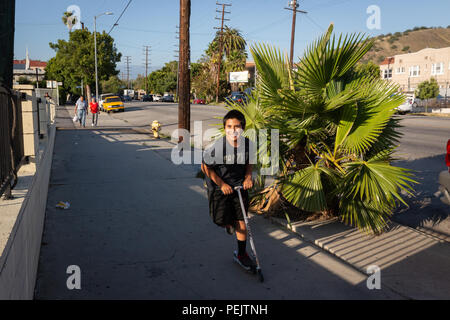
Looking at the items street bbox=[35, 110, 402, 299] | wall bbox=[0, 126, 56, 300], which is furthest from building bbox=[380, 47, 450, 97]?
wall bbox=[0, 126, 56, 300]

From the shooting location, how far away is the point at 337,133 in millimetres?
4996

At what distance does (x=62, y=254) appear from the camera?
14.0 feet

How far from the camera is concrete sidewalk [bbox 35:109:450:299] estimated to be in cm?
352

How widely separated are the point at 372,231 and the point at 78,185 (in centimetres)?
525

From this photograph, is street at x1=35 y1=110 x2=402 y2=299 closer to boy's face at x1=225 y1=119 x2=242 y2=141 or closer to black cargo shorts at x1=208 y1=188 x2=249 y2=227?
black cargo shorts at x1=208 y1=188 x2=249 y2=227

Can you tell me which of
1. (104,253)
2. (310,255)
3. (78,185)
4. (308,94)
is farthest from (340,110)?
(78,185)

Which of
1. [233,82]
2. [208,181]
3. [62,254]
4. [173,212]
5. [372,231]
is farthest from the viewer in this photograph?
[233,82]

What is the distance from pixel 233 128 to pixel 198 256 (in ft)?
4.77

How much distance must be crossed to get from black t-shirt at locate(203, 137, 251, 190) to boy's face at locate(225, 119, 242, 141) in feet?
0.22

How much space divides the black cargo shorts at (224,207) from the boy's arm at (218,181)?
0.50 feet

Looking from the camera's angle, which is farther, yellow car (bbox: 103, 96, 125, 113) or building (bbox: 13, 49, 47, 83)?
yellow car (bbox: 103, 96, 125, 113)

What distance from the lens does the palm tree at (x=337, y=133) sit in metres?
4.66

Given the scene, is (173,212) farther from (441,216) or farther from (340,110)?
(441,216)

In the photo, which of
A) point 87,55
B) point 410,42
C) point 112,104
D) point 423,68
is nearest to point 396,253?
point 112,104
